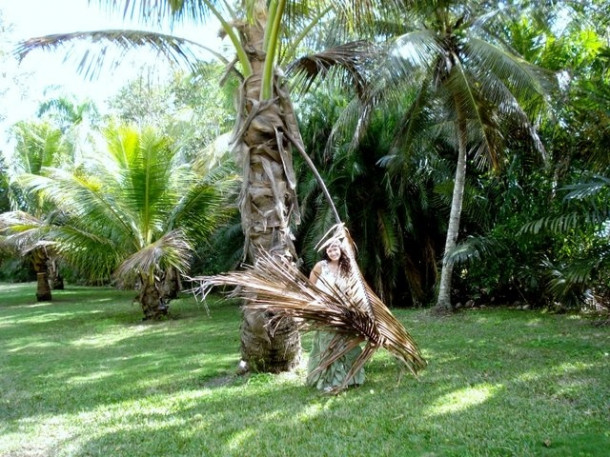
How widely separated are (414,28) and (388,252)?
5139 mm

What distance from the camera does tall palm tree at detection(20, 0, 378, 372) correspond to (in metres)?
6.93

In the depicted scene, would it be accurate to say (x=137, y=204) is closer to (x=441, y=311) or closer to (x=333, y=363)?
(x=441, y=311)

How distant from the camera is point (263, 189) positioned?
275 inches

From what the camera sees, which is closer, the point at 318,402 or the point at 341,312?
the point at 341,312

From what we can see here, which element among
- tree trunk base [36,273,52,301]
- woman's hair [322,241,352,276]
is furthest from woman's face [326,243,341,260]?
tree trunk base [36,273,52,301]

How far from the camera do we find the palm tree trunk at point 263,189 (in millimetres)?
6926

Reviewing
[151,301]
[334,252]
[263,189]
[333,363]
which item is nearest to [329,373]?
[333,363]

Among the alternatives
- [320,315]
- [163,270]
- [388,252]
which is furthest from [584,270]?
[163,270]

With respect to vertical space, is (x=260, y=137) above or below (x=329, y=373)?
above


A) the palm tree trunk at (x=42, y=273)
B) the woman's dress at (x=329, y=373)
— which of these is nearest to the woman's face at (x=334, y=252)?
the woman's dress at (x=329, y=373)

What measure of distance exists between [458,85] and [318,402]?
7.69m

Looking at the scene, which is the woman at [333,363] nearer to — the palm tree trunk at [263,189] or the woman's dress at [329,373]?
the woman's dress at [329,373]

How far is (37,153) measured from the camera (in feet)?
63.8

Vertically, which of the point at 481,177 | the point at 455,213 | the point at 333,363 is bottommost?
the point at 333,363
